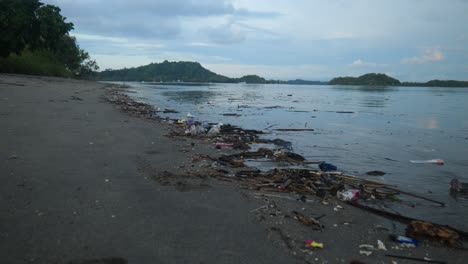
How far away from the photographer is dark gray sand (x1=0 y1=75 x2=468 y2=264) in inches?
145

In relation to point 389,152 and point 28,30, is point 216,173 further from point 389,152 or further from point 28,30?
point 28,30

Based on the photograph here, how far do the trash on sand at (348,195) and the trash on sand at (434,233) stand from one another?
146cm

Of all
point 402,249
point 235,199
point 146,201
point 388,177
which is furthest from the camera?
point 388,177

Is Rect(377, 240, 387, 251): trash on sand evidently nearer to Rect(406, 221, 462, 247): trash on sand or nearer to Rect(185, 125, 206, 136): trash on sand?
Rect(406, 221, 462, 247): trash on sand

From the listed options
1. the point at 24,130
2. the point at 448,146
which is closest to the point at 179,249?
the point at 24,130

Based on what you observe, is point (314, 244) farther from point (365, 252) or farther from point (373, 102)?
point (373, 102)

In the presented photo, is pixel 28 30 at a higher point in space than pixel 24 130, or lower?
higher

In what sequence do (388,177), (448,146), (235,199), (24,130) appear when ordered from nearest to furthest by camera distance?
(235,199)
(388,177)
(24,130)
(448,146)

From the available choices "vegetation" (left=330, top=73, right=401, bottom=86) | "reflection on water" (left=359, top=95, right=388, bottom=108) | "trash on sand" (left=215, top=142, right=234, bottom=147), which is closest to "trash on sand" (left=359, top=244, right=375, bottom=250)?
"trash on sand" (left=215, top=142, right=234, bottom=147)

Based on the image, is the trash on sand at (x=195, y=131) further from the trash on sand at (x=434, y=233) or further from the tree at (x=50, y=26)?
the tree at (x=50, y=26)

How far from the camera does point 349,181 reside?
7.51 m

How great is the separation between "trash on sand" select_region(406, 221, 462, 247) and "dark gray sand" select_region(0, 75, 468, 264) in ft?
0.61

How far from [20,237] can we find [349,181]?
6.31 metres

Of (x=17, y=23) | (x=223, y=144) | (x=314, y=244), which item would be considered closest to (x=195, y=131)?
(x=223, y=144)
